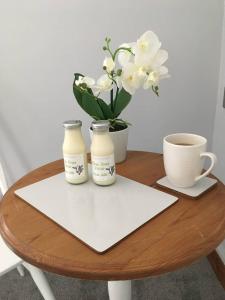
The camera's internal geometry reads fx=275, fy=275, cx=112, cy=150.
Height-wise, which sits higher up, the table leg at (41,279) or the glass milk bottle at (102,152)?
the glass milk bottle at (102,152)

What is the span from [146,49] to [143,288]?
1.00m

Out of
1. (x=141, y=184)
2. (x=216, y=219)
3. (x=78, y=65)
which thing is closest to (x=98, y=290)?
(x=141, y=184)

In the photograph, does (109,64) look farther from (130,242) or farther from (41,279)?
(41,279)

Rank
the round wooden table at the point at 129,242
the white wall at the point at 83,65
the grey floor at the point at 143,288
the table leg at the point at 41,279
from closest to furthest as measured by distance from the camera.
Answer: the round wooden table at the point at 129,242 < the table leg at the point at 41,279 < the white wall at the point at 83,65 < the grey floor at the point at 143,288

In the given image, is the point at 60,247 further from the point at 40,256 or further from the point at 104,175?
the point at 104,175

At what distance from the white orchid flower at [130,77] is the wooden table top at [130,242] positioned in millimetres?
302

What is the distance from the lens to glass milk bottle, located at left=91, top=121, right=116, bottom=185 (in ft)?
2.19

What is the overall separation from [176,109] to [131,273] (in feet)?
2.89

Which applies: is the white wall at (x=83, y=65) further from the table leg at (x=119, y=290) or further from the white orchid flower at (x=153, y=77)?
the table leg at (x=119, y=290)

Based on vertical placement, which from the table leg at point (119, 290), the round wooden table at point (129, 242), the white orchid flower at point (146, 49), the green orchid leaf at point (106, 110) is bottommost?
the table leg at point (119, 290)

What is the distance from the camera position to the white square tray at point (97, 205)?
54cm

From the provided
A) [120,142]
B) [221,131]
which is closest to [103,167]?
[120,142]

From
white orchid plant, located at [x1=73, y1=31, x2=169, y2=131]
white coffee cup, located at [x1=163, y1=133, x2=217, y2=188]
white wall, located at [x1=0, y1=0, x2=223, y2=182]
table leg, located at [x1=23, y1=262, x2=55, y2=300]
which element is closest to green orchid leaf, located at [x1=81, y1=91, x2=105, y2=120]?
white orchid plant, located at [x1=73, y1=31, x2=169, y2=131]

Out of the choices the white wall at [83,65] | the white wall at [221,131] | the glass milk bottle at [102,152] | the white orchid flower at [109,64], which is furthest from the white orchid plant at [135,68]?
the white wall at [221,131]
